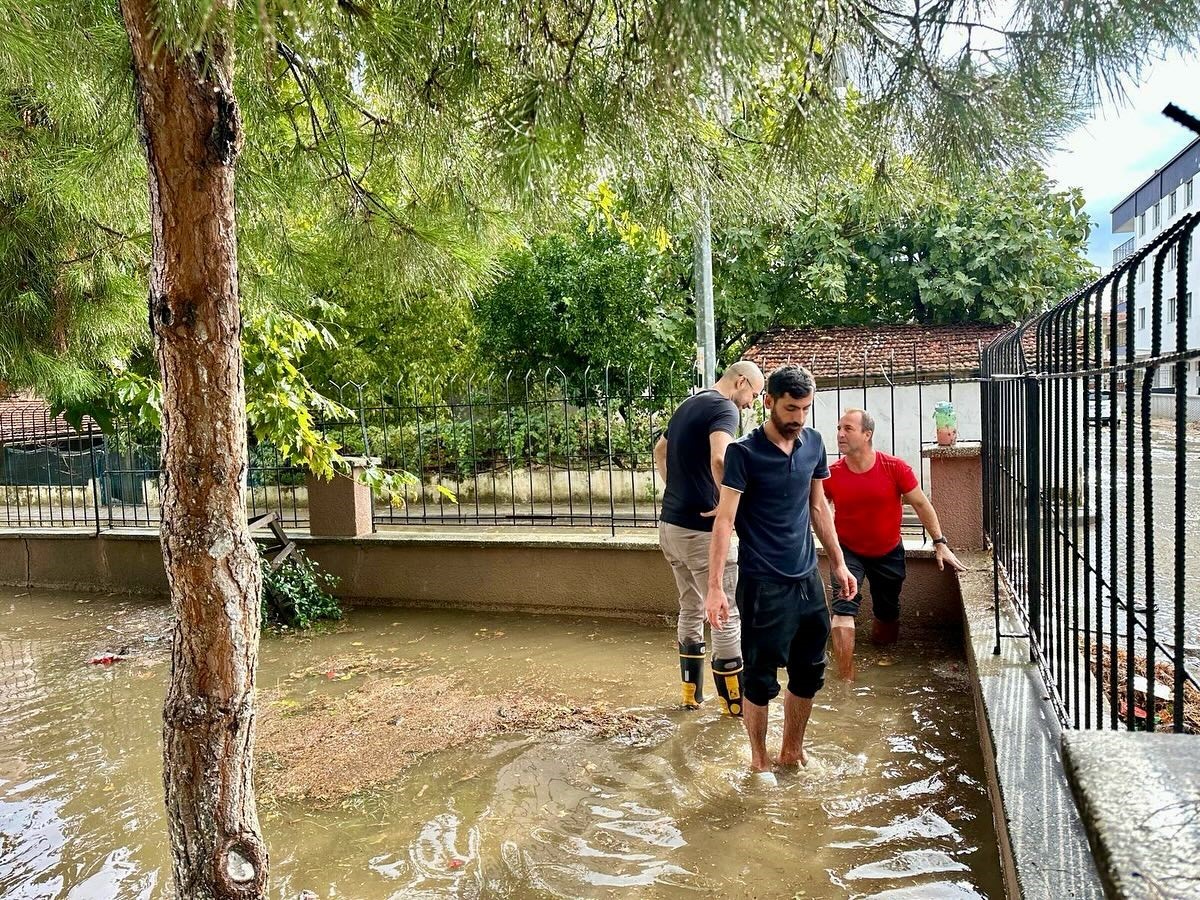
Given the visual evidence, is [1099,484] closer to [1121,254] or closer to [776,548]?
[776,548]

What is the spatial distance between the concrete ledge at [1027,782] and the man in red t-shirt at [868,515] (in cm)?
97

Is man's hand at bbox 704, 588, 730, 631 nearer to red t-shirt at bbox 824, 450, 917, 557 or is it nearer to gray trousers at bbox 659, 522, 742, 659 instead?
gray trousers at bbox 659, 522, 742, 659

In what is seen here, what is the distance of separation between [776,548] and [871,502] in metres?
1.98

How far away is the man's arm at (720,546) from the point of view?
13.8 feet

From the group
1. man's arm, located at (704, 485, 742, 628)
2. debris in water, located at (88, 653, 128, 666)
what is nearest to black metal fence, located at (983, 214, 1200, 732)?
man's arm, located at (704, 485, 742, 628)

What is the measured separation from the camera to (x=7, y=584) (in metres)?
11.2

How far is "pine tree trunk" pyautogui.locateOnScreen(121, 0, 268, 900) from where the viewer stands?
2662mm

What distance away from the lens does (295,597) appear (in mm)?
8109

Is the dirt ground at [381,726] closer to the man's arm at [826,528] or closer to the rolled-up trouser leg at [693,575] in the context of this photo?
the rolled-up trouser leg at [693,575]

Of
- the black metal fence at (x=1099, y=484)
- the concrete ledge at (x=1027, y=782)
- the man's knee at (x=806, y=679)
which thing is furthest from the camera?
the man's knee at (x=806, y=679)

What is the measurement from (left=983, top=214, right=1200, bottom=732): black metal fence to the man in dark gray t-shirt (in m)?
1.41

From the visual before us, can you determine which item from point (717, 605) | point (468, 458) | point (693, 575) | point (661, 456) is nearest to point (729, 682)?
point (693, 575)

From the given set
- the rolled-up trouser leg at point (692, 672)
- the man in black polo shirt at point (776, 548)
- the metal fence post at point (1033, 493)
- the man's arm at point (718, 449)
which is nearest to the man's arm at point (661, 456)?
the man's arm at point (718, 449)

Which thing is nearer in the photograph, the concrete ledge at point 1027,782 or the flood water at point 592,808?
the concrete ledge at point 1027,782
